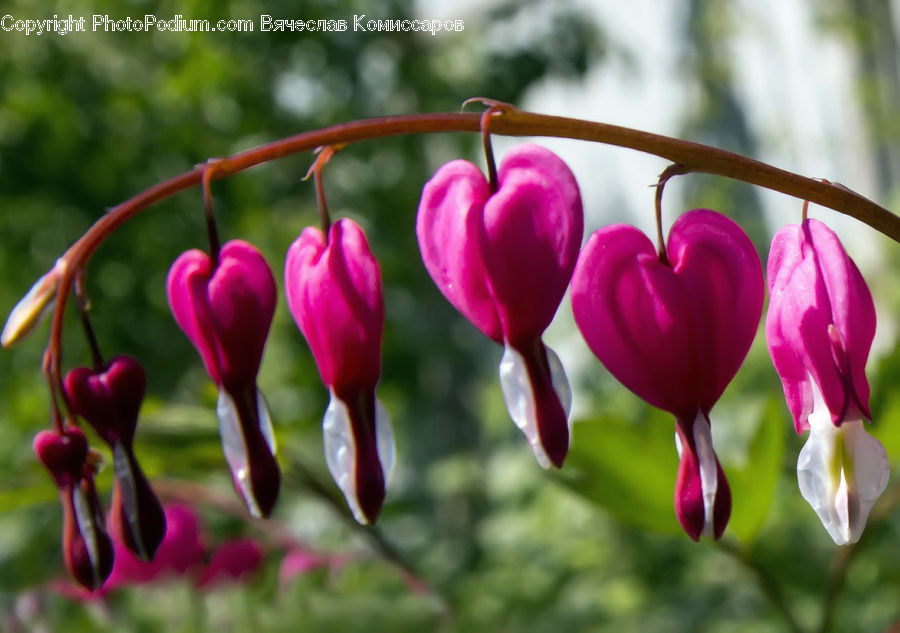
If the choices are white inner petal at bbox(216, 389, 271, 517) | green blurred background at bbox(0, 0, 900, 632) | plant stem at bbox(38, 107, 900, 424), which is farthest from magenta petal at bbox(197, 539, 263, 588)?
plant stem at bbox(38, 107, 900, 424)

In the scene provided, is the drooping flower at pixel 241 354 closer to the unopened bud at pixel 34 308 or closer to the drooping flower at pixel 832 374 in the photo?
the unopened bud at pixel 34 308

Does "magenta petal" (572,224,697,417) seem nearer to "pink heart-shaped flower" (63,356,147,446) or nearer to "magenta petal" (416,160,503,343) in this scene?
"magenta petal" (416,160,503,343)

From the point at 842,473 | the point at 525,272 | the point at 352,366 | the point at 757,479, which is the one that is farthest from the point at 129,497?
the point at 757,479

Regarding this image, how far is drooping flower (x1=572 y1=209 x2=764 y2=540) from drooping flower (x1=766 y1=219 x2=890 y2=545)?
22 mm

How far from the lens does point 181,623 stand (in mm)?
812

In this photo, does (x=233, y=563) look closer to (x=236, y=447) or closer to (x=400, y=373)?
(x=236, y=447)

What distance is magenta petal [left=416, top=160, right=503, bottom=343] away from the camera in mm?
476

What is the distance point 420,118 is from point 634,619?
613 millimetres

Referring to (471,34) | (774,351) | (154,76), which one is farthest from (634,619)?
(471,34)

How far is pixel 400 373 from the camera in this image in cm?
322

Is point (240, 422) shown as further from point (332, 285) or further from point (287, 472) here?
point (287, 472)

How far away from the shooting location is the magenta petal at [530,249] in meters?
0.46

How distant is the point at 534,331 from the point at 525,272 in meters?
0.03

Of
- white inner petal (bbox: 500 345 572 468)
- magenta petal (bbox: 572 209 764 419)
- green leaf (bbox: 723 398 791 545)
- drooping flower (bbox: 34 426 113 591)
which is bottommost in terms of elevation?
green leaf (bbox: 723 398 791 545)
